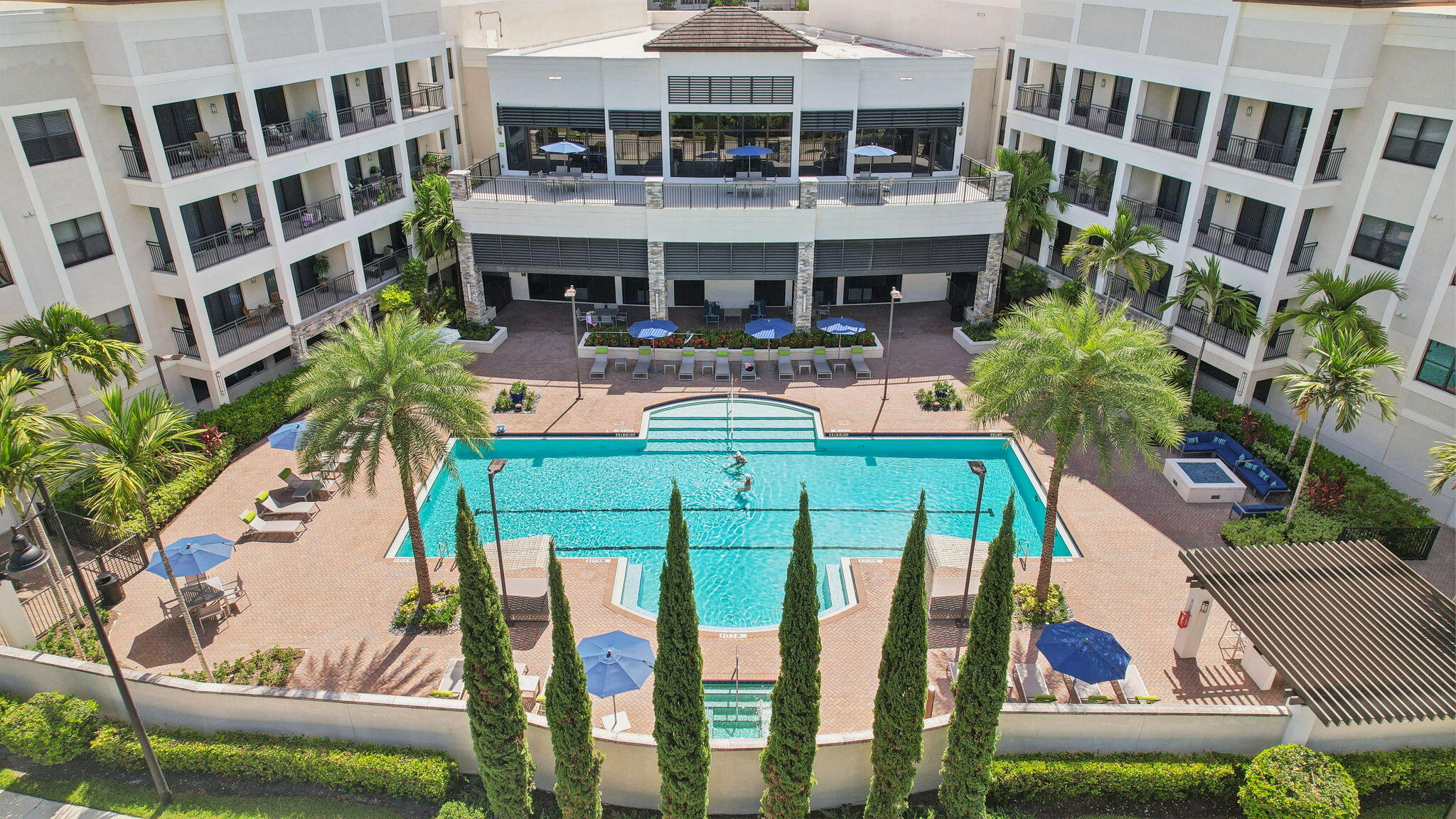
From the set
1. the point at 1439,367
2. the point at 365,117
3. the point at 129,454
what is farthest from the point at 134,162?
the point at 1439,367

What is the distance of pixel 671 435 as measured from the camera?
28.9m

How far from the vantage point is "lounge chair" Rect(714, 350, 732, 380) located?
1268 inches

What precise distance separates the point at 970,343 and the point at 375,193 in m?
24.1

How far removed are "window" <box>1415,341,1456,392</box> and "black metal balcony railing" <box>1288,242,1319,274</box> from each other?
13.7ft

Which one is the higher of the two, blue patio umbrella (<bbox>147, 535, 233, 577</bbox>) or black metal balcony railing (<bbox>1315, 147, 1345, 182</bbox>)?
black metal balcony railing (<bbox>1315, 147, 1345, 182</bbox>)

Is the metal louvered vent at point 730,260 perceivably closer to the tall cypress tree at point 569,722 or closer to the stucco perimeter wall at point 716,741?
the stucco perimeter wall at point 716,741

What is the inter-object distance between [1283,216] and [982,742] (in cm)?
2001

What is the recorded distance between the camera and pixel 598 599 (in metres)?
21.3

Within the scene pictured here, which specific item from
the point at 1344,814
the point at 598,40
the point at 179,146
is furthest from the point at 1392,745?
the point at 598,40

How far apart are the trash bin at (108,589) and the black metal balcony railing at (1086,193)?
3373cm

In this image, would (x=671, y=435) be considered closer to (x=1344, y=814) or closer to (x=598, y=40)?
(x=1344, y=814)

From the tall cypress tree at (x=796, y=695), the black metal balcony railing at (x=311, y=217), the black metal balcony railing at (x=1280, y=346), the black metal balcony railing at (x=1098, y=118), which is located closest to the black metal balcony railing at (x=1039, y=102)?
the black metal balcony railing at (x=1098, y=118)

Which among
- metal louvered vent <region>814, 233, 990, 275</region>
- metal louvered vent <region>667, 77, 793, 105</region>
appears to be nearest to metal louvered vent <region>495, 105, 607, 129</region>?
metal louvered vent <region>667, 77, 793, 105</region>

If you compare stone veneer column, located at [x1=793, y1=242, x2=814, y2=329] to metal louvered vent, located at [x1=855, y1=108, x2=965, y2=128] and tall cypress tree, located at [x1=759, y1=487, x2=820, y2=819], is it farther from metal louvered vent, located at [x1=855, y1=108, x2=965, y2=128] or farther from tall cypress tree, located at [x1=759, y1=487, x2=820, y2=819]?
tall cypress tree, located at [x1=759, y1=487, x2=820, y2=819]
